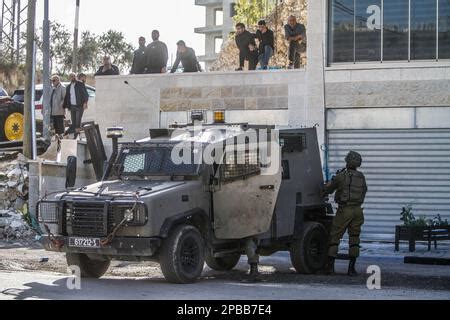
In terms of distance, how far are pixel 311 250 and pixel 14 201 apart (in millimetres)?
9139

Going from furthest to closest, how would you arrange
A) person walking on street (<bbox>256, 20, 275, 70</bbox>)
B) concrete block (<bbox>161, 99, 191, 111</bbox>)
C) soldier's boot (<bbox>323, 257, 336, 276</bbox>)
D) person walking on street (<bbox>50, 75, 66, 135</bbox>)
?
1. person walking on street (<bbox>50, 75, 66, 135</bbox>)
2. concrete block (<bbox>161, 99, 191, 111</bbox>)
3. person walking on street (<bbox>256, 20, 275, 70</bbox>)
4. soldier's boot (<bbox>323, 257, 336, 276</bbox>)

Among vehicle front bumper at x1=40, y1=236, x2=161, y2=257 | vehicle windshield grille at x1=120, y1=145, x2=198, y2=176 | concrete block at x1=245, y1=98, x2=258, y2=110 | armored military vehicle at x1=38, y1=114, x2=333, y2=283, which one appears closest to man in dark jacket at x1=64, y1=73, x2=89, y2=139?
concrete block at x1=245, y1=98, x2=258, y2=110

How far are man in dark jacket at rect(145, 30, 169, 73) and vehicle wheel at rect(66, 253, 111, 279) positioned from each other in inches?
385

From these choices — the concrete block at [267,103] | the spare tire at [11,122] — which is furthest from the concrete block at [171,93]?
the spare tire at [11,122]

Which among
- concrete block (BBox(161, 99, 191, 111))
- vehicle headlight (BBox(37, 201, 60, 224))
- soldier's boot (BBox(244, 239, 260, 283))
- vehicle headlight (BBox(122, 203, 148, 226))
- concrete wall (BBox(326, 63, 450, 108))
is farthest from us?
concrete block (BBox(161, 99, 191, 111))

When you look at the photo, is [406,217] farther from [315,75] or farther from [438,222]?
[315,75]

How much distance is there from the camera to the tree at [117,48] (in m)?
52.4

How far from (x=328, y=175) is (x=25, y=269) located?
8325 mm

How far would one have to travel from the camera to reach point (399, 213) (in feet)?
64.8

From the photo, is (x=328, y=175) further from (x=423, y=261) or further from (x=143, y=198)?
(x=143, y=198)

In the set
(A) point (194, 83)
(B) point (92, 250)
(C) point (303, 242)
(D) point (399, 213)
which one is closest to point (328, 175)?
(D) point (399, 213)

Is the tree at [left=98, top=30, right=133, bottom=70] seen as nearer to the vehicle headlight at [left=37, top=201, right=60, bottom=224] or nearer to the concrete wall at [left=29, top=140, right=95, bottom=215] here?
the concrete wall at [left=29, top=140, right=95, bottom=215]

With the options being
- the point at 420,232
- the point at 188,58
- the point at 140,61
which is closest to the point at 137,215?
the point at 420,232

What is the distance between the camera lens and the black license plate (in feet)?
37.3
